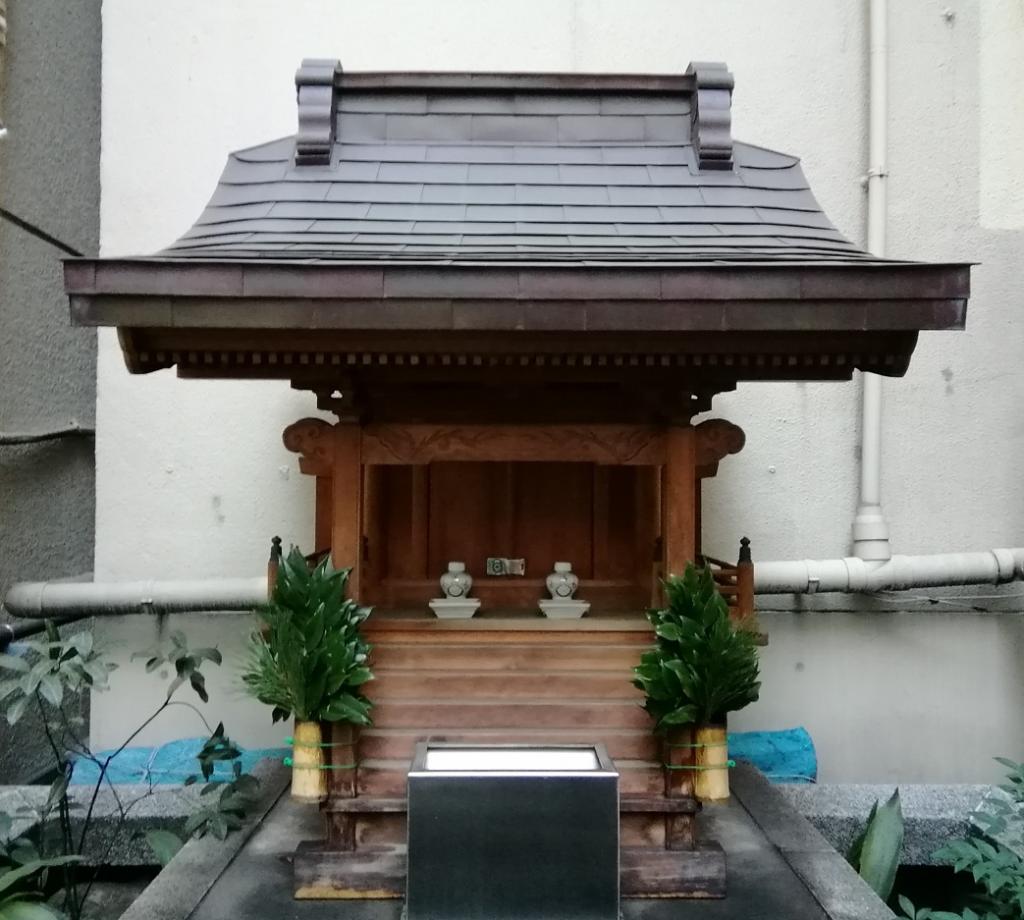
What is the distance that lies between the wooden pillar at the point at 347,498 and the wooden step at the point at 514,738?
1.87 ft

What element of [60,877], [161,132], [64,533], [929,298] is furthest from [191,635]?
[929,298]

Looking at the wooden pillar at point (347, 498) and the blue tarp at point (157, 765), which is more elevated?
the wooden pillar at point (347, 498)

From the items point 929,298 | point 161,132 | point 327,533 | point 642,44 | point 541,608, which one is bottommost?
point 541,608

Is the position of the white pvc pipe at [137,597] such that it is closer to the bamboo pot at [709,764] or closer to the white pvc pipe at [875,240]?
the bamboo pot at [709,764]

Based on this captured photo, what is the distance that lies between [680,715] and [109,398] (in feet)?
12.7

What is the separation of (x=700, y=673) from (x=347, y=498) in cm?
149

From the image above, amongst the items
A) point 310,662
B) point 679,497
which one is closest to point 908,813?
point 679,497

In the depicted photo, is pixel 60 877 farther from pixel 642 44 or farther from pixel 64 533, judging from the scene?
pixel 642 44

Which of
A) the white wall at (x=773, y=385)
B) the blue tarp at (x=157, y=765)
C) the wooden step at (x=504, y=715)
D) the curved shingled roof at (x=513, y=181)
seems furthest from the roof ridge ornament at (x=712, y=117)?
the blue tarp at (x=157, y=765)

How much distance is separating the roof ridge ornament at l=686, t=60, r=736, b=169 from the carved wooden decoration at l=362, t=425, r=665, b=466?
130cm

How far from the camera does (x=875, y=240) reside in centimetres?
471

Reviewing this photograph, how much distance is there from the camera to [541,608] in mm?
3465

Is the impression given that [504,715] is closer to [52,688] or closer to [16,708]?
[52,688]

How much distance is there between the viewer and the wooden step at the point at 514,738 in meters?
3.03
